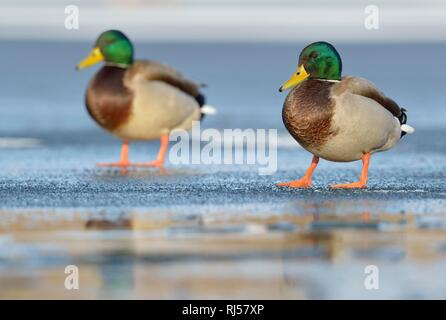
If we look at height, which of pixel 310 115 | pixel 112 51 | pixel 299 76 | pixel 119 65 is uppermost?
pixel 112 51

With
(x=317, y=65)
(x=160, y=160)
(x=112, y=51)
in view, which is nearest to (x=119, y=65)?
(x=112, y=51)

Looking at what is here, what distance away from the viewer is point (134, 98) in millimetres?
9500

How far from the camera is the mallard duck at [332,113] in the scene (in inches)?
296

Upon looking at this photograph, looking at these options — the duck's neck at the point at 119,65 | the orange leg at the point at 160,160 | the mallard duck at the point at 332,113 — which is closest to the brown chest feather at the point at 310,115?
the mallard duck at the point at 332,113

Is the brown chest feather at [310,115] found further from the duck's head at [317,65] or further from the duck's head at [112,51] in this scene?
the duck's head at [112,51]

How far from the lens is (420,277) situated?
4875mm

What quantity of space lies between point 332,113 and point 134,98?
244 centimetres

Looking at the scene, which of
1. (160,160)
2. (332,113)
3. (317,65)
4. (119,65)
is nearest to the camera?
(332,113)

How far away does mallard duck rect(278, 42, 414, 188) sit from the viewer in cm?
753

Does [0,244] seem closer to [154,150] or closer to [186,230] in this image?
[186,230]

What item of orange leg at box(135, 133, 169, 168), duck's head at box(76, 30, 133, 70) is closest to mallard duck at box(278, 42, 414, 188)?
orange leg at box(135, 133, 169, 168)

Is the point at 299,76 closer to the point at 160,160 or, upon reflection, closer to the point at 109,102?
the point at 160,160

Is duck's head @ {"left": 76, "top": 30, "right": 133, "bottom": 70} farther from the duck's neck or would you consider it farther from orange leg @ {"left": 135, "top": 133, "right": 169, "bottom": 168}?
orange leg @ {"left": 135, "top": 133, "right": 169, "bottom": 168}

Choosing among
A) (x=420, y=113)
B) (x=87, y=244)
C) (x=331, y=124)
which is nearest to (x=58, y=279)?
(x=87, y=244)
